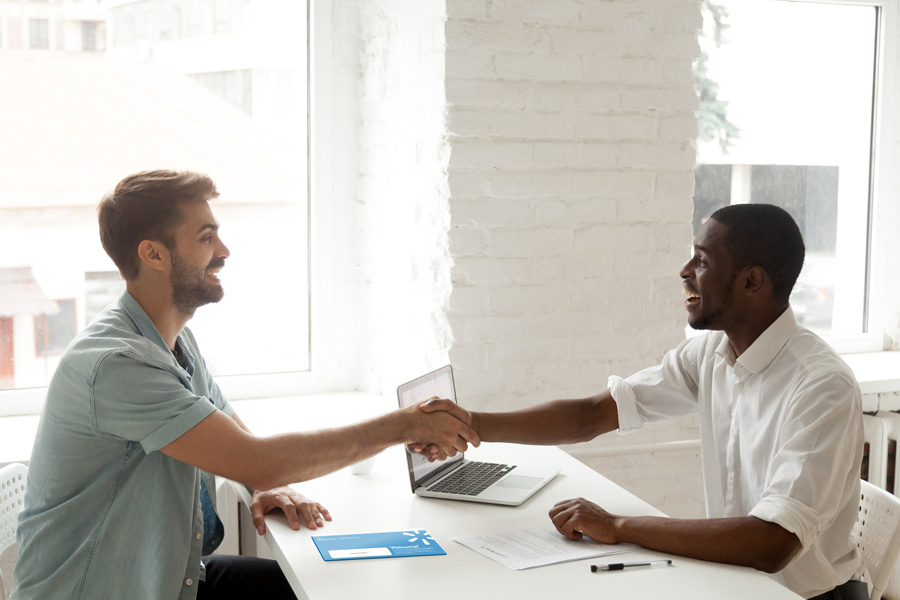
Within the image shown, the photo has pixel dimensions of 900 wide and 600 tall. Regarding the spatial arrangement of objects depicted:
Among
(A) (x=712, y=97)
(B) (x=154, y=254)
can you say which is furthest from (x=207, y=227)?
(A) (x=712, y=97)

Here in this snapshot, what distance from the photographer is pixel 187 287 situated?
1.83 meters

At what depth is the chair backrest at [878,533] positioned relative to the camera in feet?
5.89

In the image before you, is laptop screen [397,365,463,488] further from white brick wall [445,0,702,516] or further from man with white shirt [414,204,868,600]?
white brick wall [445,0,702,516]

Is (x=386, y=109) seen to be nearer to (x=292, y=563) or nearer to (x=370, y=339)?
(x=370, y=339)

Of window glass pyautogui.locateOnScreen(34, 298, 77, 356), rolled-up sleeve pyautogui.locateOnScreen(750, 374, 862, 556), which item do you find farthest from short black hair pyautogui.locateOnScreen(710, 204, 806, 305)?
window glass pyautogui.locateOnScreen(34, 298, 77, 356)

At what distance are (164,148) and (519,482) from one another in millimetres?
1533

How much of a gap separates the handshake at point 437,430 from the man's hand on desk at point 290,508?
0.25 m

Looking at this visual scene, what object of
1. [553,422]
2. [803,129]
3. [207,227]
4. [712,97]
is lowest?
[553,422]

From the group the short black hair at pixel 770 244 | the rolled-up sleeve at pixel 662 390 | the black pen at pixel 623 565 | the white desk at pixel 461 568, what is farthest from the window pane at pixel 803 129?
the black pen at pixel 623 565

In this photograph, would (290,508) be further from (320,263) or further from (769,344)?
(320,263)

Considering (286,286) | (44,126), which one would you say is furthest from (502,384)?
(44,126)

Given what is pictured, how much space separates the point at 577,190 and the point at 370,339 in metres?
0.85

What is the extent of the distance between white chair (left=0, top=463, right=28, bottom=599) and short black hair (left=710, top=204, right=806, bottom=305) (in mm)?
1601

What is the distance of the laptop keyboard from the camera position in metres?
1.93
